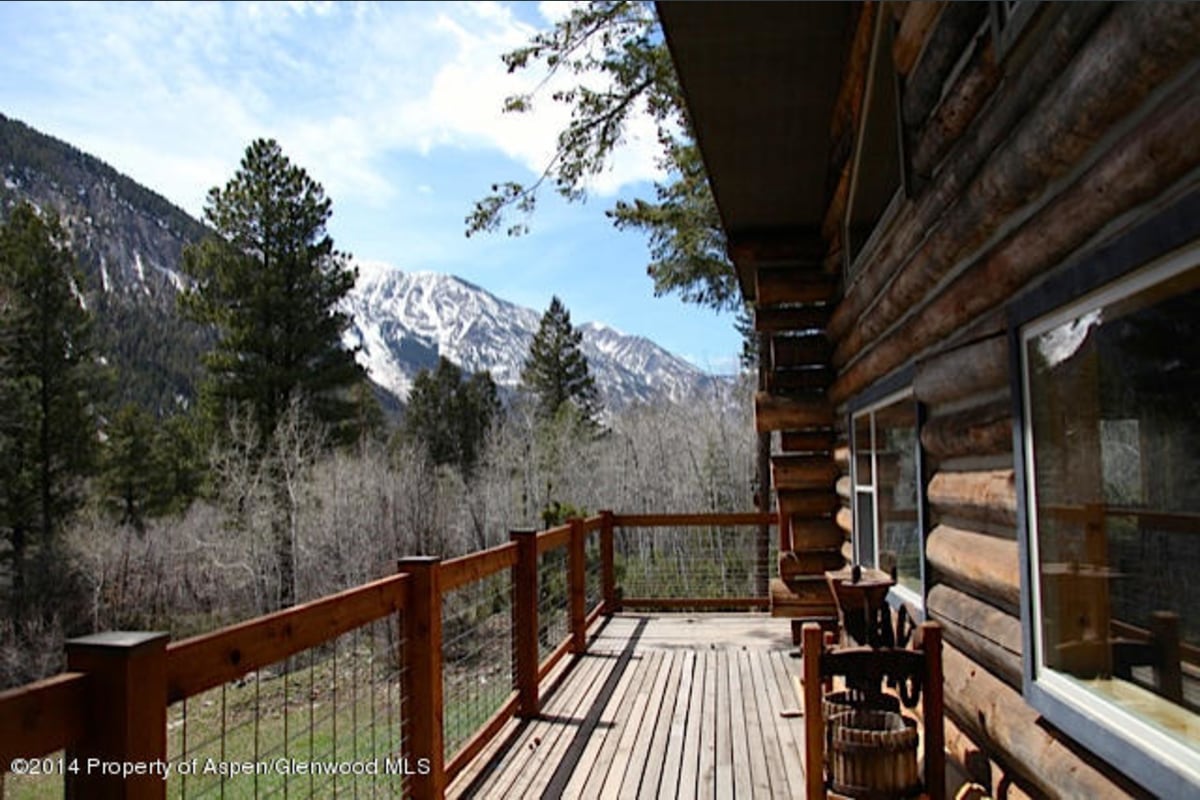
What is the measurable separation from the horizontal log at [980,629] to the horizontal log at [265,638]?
220 cm

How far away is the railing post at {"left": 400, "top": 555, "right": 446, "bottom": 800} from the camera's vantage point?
3.51 m

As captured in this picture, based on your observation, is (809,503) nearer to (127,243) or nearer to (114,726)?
(114,726)

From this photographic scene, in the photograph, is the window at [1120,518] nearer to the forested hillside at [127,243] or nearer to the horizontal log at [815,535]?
the horizontal log at [815,535]

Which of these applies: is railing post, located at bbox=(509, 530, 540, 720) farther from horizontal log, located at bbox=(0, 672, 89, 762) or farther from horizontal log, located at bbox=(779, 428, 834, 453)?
horizontal log, located at bbox=(0, 672, 89, 762)

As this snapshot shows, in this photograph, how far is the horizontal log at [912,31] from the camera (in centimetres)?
356

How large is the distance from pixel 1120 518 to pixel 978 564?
0.99 m

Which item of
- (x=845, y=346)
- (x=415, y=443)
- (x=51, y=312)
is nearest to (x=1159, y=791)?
(x=845, y=346)

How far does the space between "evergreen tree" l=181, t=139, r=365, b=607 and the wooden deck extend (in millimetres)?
21026

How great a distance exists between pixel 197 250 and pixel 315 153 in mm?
16986

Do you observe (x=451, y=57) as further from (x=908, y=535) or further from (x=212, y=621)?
(x=212, y=621)

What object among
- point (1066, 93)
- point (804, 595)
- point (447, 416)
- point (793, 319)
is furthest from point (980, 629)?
point (447, 416)

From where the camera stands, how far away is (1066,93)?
6.97ft

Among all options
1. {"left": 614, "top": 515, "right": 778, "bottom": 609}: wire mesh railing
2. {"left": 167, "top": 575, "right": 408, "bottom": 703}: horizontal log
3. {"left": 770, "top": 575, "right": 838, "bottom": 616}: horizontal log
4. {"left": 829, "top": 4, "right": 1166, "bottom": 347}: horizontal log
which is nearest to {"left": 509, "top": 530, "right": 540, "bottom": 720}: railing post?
{"left": 167, "top": 575, "right": 408, "bottom": 703}: horizontal log

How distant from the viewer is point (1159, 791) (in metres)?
1.82
